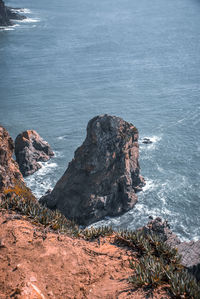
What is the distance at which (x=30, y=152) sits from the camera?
53906mm

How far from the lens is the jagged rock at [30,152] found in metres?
52.7

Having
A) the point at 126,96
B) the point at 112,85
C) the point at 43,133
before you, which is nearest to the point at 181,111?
the point at 126,96

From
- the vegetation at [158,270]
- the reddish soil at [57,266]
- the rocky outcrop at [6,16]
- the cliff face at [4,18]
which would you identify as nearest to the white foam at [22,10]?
the rocky outcrop at [6,16]

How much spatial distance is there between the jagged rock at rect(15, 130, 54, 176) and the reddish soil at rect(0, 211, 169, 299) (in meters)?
38.2

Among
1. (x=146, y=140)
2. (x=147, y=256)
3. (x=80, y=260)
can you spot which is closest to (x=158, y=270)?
(x=147, y=256)

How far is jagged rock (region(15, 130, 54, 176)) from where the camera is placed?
5272 cm

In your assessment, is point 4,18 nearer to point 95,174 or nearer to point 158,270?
point 95,174

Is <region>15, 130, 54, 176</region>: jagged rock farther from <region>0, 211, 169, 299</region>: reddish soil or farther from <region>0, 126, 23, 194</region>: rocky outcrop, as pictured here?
<region>0, 211, 169, 299</region>: reddish soil

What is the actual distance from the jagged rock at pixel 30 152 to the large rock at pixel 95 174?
12.6 m

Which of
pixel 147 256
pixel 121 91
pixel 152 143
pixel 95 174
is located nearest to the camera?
pixel 147 256

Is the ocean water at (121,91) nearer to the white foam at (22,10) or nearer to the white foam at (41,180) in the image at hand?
the white foam at (41,180)

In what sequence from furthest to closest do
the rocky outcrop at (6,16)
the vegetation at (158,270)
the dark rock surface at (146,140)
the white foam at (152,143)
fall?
the rocky outcrop at (6,16), the dark rock surface at (146,140), the white foam at (152,143), the vegetation at (158,270)

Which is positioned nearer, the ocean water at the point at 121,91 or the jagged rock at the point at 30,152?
the ocean water at the point at 121,91

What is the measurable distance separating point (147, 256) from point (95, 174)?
27160 mm
